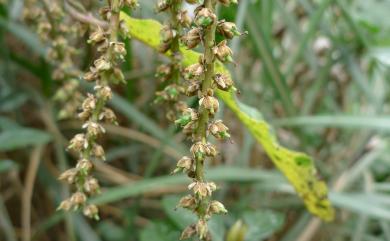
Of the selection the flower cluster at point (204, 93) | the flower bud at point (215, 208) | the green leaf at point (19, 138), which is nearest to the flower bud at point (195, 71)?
the flower cluster at point (204, 93)

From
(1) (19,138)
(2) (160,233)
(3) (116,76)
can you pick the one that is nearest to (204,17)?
(3) (116,76)

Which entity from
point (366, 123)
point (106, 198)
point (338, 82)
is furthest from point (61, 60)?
point (338, 82)

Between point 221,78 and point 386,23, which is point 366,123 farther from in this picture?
point 221,78

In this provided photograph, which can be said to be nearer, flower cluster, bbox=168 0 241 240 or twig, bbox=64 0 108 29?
flower cluster, bbox=168 0 241 240

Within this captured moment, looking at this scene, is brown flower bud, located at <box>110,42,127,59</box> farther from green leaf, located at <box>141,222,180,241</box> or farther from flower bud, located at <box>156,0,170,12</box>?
green leaf, located at <box>141,222,180,241</box>

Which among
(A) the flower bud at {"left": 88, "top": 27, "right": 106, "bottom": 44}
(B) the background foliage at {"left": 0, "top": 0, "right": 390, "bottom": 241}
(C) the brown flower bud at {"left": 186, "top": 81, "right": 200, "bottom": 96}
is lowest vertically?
(C) the brown flower bud at {"left": 186, "top": 81, "right": 200, "bottom": 96}

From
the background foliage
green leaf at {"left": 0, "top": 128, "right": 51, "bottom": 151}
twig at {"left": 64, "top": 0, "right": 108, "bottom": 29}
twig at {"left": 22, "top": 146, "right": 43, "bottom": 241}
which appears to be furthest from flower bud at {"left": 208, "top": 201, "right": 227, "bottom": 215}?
twig at {"left": 22, "top": 146, "right": 43, "bottom": 241}
